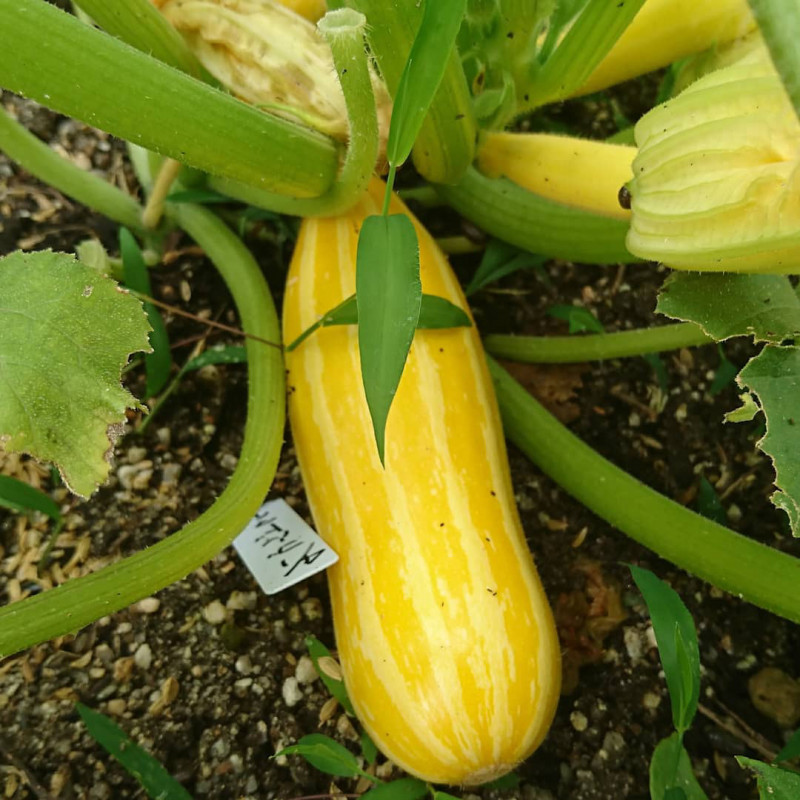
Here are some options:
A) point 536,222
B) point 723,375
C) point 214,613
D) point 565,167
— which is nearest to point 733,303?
point 565,167

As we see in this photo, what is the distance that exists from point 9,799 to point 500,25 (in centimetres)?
122

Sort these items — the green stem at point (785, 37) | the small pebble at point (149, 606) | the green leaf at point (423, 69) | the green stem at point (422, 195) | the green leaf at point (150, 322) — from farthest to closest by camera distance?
1. the green stem at point (422, 195)
2. the green leaf at point (150, 322)
3. the small pebble at point (149, 606)
4. the green leaf at point (423, 69)
5. the green stem at point (785, 37)

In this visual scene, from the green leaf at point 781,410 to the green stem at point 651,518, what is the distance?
0.70 ft

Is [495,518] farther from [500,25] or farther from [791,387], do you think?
[500,25]

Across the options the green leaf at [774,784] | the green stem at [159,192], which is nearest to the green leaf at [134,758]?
the green leaf at [774,784]

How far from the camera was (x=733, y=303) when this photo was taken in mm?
1007

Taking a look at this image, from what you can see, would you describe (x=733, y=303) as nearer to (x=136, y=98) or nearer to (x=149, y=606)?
(x=136, y=98)

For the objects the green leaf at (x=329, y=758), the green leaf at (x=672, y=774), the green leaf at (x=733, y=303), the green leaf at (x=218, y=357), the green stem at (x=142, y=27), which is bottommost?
the green leaf at (x=329, y=758)

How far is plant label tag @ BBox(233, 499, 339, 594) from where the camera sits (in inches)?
47.9

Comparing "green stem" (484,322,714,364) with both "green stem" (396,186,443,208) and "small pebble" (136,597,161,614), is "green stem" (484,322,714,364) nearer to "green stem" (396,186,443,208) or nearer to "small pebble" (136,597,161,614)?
"green stem" (396,186,443,208)

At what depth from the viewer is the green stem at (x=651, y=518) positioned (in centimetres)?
109

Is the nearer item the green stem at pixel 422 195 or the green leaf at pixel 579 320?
the green leaf at pixel 579 320

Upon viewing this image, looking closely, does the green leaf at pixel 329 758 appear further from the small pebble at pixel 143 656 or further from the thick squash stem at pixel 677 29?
the thick squash stem at pixel 677 29

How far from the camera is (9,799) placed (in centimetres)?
114
